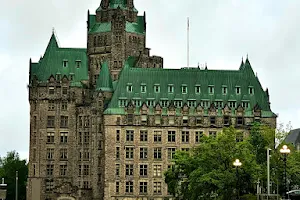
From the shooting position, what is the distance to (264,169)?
15225 cm

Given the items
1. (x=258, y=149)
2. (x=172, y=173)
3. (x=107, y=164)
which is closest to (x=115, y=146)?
(x=107, y=164)

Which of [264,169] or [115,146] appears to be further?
[115,146]

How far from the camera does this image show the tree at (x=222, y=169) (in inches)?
5768

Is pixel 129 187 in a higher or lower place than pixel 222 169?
lower

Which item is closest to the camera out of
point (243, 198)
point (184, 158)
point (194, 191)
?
point (243, 198)

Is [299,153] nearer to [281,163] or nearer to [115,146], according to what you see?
[281,163]

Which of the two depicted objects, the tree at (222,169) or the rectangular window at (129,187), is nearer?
the tree at (222,169)

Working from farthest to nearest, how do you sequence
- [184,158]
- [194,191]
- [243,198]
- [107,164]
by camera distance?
[107,164] < [184,158] < [194,191] < [243,198]

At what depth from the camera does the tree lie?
481ft

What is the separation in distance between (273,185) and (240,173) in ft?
47.4

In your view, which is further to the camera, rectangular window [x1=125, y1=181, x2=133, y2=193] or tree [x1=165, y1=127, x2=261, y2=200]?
rectangular window [x1=125, y1=181, x2=133, y2=193]

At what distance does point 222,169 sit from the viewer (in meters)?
149

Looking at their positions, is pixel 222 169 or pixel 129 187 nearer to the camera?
pixel 222 169

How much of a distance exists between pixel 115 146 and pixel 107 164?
3635mm
